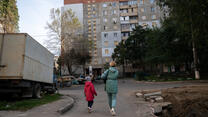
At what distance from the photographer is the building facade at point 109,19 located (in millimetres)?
56219

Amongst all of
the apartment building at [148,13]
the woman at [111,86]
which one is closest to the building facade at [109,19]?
the apartment building at [148,13]

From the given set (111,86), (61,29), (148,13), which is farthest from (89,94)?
(148,13)

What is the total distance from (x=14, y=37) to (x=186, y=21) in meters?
13.7

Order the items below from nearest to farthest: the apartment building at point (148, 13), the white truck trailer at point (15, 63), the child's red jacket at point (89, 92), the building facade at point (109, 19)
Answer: the child's red jacket at point (89, 92) < the white truck trailer at point (15, 63) < the building facade at point (109, 19) < the apartment building at point (148, 13)

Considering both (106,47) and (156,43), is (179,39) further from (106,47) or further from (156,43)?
(106,47)

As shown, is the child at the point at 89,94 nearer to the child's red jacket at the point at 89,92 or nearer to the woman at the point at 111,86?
the child's red jacket at the point at 89,92

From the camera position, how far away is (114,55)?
4838 centimetres

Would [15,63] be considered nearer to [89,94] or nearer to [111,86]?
[89,94]

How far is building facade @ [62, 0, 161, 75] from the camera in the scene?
5622cm

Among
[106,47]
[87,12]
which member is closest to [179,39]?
[106,47]

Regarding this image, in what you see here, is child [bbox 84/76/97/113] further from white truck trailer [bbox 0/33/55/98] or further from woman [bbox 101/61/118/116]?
white truck trailer [bbox 0/33/55/98]

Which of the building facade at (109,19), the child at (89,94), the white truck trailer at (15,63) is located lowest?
the child at (89,94)

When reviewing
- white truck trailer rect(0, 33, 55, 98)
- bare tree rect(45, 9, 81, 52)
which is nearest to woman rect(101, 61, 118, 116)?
white truck trailer rect(0, 33, 55, 98)

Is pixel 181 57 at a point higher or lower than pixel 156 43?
lower
